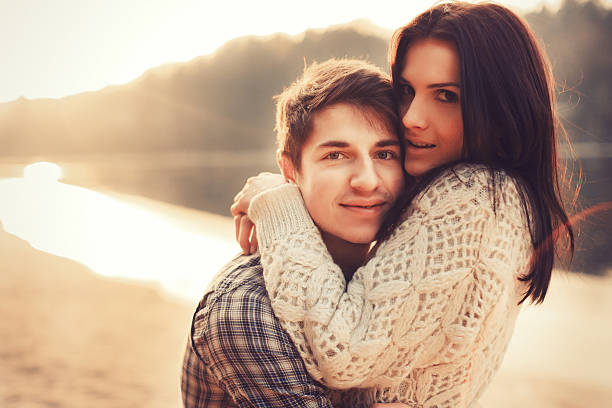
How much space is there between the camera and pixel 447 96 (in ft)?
6.77

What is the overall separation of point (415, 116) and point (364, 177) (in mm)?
316

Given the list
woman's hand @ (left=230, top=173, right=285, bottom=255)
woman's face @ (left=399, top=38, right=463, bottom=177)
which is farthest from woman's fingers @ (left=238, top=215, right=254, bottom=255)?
woman's face @ (left=399, top=38, right=463, bottom=177)

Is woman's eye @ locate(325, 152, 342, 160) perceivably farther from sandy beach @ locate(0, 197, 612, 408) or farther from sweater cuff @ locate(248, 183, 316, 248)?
sandy beach @ locate(0, 197, 612, 408)

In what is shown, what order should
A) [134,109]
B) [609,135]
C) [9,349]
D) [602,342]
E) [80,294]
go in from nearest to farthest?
1. [9,349]
2. [602,342]
3. [80,294]
4. [609,135]
5. [134,109]

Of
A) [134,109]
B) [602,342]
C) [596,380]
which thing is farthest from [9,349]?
[134,109]

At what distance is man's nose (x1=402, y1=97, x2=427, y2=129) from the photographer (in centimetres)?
207

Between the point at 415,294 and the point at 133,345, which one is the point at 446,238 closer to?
the point at 415,294

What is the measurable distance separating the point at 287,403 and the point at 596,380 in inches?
176

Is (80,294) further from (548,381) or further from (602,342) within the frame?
(602,342)

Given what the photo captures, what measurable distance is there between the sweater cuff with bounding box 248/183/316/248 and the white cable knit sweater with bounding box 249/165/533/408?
0.24 ft

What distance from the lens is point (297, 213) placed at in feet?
6.66

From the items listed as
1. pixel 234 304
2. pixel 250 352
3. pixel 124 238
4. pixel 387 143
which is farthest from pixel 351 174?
pixel 124 238

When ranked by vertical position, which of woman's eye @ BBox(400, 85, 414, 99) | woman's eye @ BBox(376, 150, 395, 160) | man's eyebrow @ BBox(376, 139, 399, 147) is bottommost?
woman's eye @ BBox(376, 150, 395, 160)

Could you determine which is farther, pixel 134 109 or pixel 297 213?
pixel 134 109
